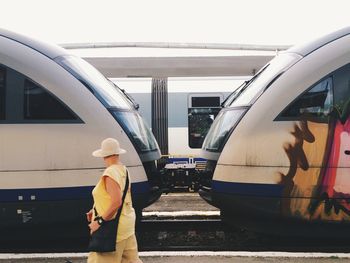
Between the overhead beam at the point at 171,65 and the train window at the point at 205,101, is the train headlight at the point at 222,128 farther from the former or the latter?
the overhead beam at the point at 171,65

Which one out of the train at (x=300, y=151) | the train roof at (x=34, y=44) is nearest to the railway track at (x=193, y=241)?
the train at (x=300, y=151)

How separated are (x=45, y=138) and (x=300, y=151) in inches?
119

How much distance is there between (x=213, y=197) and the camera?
590 cm

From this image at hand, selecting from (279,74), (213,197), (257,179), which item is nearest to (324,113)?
(279,74)

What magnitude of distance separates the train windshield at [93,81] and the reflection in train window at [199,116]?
5.77 meters

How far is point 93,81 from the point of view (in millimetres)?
5977

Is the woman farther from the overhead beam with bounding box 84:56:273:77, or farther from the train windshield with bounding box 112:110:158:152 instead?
the overhead beam with bounding box 84:56:273:77

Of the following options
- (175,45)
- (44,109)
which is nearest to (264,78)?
(44,109)

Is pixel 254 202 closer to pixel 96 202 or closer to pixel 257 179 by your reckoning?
pixel 257 179

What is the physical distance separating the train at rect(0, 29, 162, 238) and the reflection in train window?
6.63m

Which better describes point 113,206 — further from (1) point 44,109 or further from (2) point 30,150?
(1) point 44,109

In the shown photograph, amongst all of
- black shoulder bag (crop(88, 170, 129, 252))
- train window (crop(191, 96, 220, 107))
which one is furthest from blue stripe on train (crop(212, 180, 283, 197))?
train window (crop(191, 96, 220, 107))

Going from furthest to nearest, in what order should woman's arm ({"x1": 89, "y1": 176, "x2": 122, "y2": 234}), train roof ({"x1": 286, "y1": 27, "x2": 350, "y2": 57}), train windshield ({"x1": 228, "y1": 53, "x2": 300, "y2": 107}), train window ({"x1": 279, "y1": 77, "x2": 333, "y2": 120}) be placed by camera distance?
train windshield ({"x1": 228, "y1": 53, "x2": 300, "y2": 107}), train roof ({"x1": 286, "y1": 27, "x2": 350, "y2": 57}), train window ({"x1": 279, "y1": 77, "x2": 333, "y2": 120}), woman's arm ({"x1": 89, "y1": 176, "x2": 122, "y2": 234})

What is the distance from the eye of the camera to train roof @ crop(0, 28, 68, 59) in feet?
18.7
